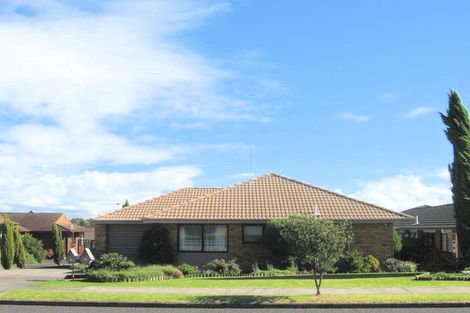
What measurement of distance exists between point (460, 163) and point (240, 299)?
1270 centimetres

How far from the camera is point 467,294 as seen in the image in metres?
16.0

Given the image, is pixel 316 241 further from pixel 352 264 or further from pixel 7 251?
pixel 7 251

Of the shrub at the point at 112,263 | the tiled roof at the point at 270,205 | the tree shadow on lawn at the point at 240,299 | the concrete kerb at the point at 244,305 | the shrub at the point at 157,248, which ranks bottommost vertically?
the concrete kerb at the point at 244,305

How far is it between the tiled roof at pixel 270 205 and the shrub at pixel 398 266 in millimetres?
2331

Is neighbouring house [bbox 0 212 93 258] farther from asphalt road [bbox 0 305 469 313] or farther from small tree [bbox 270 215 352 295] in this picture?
small tree [bbox 270 215 352 295]

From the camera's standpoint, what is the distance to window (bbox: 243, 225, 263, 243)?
96.2 feet

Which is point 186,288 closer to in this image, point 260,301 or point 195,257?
point 260,301

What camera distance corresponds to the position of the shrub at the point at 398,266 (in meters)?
26.3

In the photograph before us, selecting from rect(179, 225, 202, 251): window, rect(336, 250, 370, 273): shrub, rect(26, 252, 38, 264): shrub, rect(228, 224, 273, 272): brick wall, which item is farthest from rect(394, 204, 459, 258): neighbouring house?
rect(26, 252, 38, 264): shrub

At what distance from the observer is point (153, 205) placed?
108 feet

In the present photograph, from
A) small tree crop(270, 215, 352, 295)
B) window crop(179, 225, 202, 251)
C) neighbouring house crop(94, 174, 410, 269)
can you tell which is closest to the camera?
small tree crop(270, 215, 352, 295)

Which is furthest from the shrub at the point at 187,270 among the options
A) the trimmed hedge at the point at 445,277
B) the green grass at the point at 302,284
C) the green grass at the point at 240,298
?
the trimmed hedge at the point at 445,277

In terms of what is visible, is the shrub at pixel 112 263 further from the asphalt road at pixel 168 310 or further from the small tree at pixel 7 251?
the small tree at pixel 7 251

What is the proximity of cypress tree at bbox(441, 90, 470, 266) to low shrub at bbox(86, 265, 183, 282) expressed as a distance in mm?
11619
